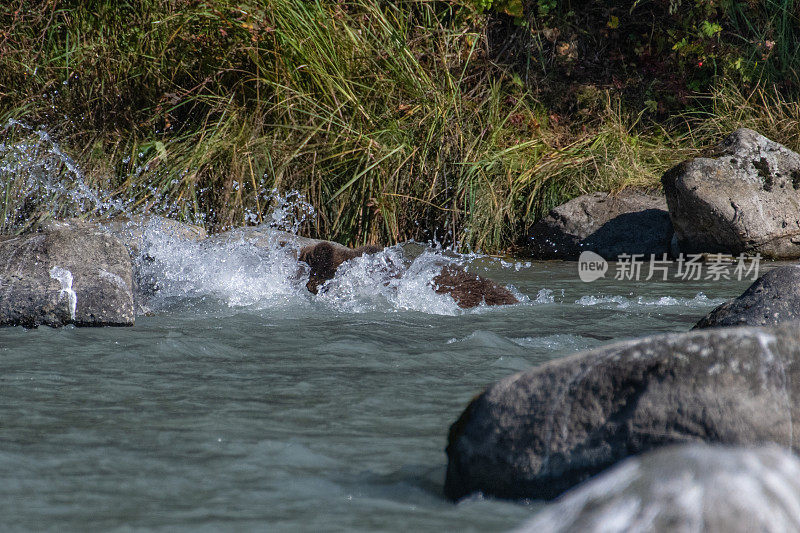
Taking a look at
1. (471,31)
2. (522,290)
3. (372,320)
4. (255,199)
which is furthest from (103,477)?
(471,31)

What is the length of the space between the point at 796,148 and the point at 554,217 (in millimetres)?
2958

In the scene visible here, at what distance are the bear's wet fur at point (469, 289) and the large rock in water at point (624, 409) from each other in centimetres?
312

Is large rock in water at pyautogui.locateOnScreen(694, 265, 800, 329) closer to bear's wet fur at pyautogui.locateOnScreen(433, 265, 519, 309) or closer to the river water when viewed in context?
the river water

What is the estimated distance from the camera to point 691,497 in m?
1.23

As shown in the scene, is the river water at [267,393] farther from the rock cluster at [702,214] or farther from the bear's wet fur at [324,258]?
the rock cluster at [702,214]

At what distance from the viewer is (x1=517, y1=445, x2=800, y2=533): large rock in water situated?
3.92 ft

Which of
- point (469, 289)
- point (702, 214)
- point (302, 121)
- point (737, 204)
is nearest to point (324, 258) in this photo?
point (469, 289)

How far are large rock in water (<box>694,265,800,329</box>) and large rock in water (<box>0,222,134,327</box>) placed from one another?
9.64 feet

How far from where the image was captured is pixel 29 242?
481 cm

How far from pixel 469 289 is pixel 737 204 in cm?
348

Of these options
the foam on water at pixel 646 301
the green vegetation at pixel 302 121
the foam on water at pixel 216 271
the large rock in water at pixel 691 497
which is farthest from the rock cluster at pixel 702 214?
the large rock in water at pixel 691 497

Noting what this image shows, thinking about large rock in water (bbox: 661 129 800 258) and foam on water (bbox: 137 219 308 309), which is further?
large rock in water (bbox: 661 129 800 258)

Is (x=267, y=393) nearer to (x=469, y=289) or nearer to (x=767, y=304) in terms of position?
(x=767, y=304)

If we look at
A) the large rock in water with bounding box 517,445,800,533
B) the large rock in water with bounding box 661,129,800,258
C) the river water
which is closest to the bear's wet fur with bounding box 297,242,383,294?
the river water
